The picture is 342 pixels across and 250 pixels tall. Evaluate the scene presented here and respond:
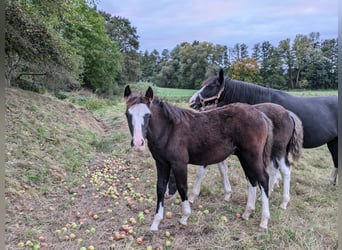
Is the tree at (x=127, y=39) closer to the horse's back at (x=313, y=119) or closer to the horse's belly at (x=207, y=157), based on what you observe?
the horse's back at (x=313, y=119)

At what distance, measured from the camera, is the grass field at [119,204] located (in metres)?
2.38

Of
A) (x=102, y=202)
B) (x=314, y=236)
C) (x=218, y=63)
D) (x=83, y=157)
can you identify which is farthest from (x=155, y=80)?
(x=314, y=236)

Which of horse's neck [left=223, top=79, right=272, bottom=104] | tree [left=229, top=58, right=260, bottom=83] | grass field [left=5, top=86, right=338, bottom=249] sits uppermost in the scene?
tree [left=229, top=58, right=260, bottom=83]

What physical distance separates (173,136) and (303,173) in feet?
9.95

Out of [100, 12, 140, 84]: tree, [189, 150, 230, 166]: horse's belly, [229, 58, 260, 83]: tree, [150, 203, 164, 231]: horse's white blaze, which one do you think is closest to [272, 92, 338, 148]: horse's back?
[189, 150, 230, 166]: horse's belly

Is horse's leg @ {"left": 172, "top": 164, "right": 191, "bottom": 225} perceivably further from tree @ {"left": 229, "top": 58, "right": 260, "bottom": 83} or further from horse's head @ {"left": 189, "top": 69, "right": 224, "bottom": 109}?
tree @ {"left": 229, "top": 58, "right": 260, "bottom": 83}

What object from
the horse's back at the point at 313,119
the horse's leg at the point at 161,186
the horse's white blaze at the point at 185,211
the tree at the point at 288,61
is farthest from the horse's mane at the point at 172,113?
the tree at the point at 288,61

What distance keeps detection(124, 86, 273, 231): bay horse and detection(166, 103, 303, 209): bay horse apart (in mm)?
368

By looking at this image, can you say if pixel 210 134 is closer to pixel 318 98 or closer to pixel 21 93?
pixel 318 98

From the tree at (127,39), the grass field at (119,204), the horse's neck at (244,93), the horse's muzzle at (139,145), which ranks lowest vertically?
the grass field at (119,204)

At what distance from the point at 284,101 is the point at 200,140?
188 cm

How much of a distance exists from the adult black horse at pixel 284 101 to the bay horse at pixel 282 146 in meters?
0.59

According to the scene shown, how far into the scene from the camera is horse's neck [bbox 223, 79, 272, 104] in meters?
3.73

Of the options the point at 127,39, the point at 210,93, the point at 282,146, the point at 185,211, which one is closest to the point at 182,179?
the point at 185,211
